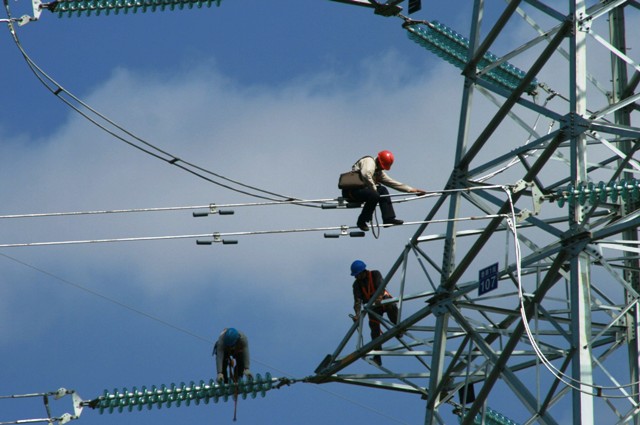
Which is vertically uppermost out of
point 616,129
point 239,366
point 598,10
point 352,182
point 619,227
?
point 598,10

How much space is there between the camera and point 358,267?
31.0 m

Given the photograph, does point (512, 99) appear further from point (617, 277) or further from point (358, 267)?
point (358, 267)

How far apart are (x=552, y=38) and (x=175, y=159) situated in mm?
6256

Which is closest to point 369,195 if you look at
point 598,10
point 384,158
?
point 384,158

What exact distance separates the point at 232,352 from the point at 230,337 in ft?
0.81

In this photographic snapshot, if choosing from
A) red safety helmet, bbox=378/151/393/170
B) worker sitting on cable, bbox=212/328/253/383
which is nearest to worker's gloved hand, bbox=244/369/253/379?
worker sitting on cable, bbox=212/328/253/383

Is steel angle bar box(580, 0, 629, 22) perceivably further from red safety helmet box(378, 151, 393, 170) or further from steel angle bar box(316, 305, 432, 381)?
steel angle bar box(316, 305, 432, 381)

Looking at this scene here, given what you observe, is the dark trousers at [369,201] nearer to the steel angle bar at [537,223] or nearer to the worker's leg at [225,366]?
the steel angle bar at [537,223]

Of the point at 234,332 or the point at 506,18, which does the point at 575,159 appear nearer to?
the point at 506,18

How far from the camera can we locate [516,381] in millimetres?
25688

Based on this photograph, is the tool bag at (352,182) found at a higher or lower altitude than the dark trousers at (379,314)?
higher

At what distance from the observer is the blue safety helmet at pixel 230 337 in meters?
28.8

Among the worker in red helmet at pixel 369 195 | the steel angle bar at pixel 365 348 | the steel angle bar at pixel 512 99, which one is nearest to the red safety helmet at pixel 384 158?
the worker in red helmet at pixel 369 195

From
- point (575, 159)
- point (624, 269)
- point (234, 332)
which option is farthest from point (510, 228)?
point (234, 332)
